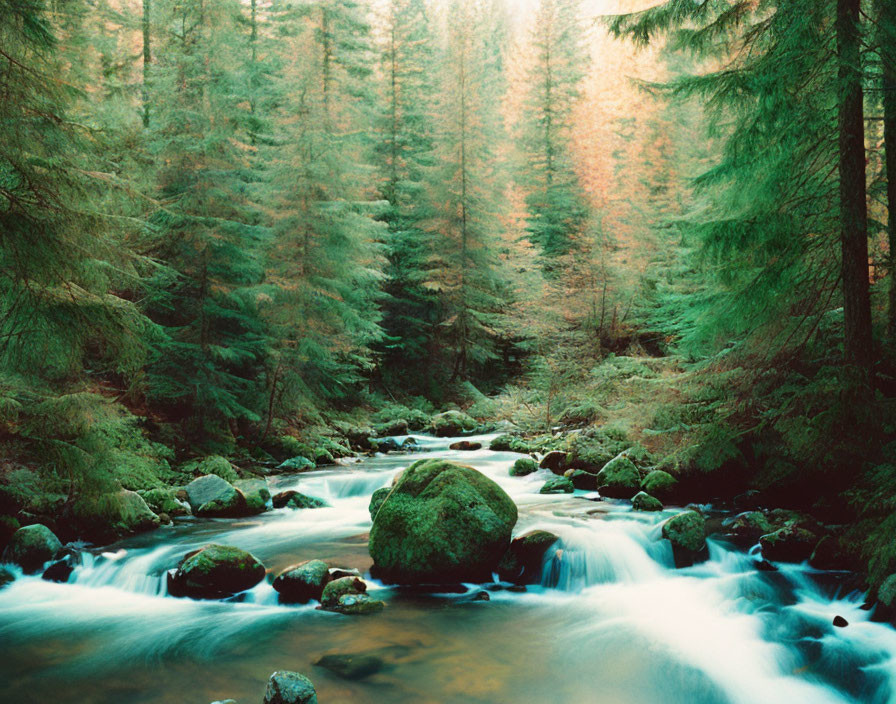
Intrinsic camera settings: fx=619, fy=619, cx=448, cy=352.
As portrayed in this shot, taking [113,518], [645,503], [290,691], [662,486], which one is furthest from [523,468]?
[290,691]

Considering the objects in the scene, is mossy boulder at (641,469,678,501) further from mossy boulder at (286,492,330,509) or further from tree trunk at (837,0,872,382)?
mossy boulder at (286,492,330,509)

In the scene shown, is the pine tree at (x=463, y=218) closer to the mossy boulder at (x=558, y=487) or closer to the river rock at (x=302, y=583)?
the mossy boulder at (x=558, y=487)

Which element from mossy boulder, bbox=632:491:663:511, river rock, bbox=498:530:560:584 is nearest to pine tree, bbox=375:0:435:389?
mossy boulder, bbox=632:491:663:511

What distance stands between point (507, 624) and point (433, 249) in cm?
1895

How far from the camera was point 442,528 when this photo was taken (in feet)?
24.5

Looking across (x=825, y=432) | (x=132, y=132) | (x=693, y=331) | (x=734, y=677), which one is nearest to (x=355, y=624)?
(x=734, y=677)

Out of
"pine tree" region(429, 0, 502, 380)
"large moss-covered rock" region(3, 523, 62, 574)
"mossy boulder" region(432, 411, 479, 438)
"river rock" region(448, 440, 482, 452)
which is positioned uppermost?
"pine tree" region(429, 0, 502, 380)

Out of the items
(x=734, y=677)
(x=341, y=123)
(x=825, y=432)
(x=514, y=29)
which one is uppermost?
(x=514, y=29)

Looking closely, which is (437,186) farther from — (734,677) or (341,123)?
(734,677)

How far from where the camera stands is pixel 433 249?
2430cm

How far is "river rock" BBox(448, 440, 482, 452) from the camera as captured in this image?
17.3m

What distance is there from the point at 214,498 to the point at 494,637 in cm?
638

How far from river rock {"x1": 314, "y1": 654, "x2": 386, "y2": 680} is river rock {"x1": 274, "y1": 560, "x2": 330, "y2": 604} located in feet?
4.65

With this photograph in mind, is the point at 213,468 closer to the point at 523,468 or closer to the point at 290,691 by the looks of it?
the point at 523,468
